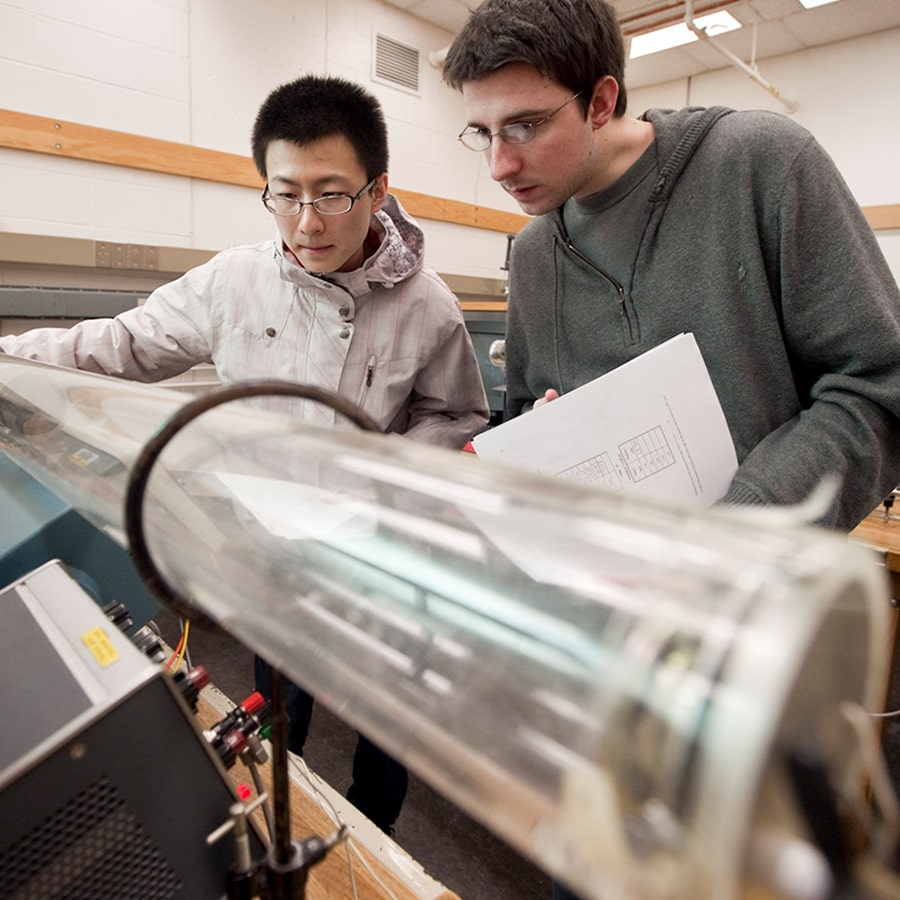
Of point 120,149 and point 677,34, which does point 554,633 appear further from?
point 677,34

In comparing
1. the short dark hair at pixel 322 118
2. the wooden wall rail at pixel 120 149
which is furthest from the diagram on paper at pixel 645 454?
the wooden wall rail at pixel 120 149

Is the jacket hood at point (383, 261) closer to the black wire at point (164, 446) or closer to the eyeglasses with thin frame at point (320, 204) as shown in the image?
the eyeglasses with thin frame at point (320, 204)

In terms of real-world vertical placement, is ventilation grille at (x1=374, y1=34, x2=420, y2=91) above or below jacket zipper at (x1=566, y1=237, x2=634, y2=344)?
above

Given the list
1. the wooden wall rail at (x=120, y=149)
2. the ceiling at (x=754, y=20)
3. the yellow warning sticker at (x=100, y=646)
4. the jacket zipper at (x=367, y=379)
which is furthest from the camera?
the ceiling at (x=754, y=20)

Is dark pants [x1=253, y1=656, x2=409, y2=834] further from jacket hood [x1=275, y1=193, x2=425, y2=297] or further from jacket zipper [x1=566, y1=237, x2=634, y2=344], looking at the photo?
jacket zipper [x1=566, y1=237, x2=634, y2=344]

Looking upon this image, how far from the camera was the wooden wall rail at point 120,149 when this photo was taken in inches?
108

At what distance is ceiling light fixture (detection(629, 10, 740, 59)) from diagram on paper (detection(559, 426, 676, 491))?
4255 millimetres

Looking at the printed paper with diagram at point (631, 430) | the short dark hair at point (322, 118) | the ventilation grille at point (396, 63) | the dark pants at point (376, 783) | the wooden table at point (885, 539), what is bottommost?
the dark pants at point (376, 783)

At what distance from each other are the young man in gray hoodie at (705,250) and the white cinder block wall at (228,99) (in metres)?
2.52

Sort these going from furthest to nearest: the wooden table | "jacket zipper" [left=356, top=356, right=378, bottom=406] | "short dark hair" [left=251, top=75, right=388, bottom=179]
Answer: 1. the wooden table
2. "jacket zipper" [left=356, top=356, right=378, bottom=406]
3. "short dark hair" [left=251, top=75, right=388, bottom=179]

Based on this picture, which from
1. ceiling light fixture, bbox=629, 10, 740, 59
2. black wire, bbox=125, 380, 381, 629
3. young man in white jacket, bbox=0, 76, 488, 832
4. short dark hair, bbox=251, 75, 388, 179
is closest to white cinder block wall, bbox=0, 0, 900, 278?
ceiling light fixture, bbox=629, 10, 740, 59

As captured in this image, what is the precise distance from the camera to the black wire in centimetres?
38

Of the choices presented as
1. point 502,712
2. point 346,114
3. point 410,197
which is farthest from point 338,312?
point 410,197

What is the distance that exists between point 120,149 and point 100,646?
3151 millimetres
